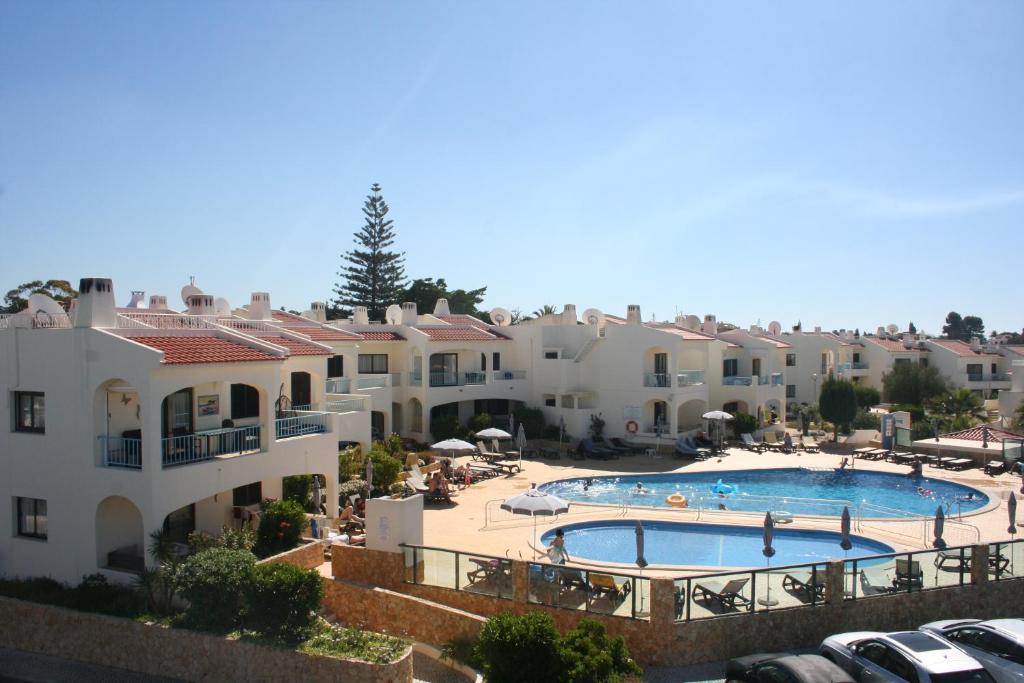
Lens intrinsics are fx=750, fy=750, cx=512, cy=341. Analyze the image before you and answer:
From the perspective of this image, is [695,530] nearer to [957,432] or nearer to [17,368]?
[17,368]

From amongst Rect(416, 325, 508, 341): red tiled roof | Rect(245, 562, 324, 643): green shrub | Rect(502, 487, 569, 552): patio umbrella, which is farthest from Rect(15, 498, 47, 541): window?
Rect(416, 325, 508, 341): red tiled roof

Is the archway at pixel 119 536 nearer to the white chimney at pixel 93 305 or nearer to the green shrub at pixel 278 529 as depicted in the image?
the green shrub at pixel 278 529

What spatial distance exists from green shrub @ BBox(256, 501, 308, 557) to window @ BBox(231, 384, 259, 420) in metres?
4.77

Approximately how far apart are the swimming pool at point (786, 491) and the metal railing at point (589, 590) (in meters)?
10.9

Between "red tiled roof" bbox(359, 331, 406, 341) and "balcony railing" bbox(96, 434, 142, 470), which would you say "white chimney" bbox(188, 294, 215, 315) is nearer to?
"balcony railing" bbox(96, 434, 142, 470)

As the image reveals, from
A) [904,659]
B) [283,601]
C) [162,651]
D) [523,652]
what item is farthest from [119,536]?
[904,659]

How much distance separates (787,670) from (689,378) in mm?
27541

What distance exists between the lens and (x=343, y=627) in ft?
55.1

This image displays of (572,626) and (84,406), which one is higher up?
(84,406)

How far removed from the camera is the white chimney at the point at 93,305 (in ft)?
59.9

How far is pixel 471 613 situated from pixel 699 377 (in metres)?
25.9

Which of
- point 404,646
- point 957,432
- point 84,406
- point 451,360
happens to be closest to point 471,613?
point 404,646

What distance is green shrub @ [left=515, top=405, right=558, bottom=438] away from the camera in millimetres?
38125

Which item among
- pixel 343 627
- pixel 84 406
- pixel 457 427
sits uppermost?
pixel 84 406
